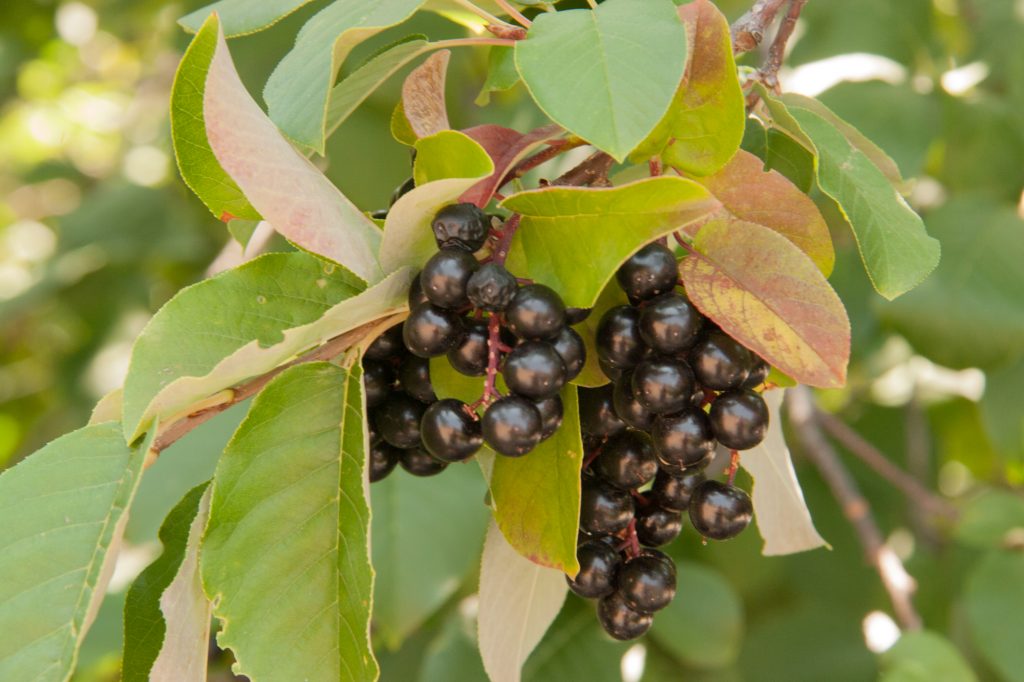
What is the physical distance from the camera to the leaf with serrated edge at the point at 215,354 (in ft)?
2.29

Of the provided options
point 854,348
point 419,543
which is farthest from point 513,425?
point 854,348

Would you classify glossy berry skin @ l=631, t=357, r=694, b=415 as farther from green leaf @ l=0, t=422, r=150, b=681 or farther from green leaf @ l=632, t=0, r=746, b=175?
green leaf @ l=0, t=422, r=150, b=681

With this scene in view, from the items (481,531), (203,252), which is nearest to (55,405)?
(203,252)

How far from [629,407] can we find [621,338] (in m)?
0.06

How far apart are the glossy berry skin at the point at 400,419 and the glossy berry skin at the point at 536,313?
7.2 inches

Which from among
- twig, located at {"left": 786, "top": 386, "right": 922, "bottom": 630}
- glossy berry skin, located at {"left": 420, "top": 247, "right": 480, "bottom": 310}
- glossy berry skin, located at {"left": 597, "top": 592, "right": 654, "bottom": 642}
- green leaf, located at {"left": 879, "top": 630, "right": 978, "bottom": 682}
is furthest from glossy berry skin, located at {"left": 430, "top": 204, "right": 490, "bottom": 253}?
twig, located at {"left": 786, "top": 386, "right": 922, "bottom": 630}

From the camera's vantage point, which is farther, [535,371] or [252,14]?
[252,14]

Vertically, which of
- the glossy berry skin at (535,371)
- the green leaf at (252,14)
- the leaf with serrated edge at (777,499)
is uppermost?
the green leaf at (252,14)

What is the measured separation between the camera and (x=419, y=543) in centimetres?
156

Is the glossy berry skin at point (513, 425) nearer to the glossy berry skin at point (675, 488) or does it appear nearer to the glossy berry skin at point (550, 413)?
the glossy berry skin at point (550, 413)

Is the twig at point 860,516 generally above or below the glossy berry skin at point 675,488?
below

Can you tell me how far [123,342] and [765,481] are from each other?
2045 mm

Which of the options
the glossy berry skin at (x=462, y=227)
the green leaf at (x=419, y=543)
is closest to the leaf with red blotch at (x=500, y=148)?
the glossy berry skin at (x=462, y=227)

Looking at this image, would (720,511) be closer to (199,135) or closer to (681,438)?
(681,438)
